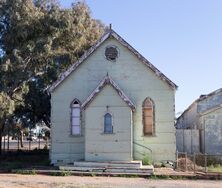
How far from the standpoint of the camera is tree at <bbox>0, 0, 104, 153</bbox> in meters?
30.3

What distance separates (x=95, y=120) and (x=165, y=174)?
569 cm

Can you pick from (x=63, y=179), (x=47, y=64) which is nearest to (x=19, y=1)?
(x=47, y=64)

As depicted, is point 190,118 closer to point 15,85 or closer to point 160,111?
point 160,111

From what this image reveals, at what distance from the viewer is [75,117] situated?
2884cm

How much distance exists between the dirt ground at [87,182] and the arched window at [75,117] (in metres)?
5.76

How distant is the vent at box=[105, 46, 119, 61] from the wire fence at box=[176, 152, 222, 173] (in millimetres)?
7418

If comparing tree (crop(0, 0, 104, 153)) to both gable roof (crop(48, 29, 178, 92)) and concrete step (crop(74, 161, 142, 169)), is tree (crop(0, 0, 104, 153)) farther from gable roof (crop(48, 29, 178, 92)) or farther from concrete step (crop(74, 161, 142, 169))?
concrete step (crop(74, 161, 142, 169))

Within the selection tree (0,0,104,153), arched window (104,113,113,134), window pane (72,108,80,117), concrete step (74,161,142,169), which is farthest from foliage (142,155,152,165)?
tree (0,0,104,153)

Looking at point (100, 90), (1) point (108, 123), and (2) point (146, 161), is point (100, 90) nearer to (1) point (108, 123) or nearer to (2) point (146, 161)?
(1) point (108, 123)

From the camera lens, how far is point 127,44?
93.7 feet

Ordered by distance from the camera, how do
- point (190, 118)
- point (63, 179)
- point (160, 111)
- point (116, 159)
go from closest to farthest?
point (63, 179), point (116, 159), point (160, 111), point (190, 118)

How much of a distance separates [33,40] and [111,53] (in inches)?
230

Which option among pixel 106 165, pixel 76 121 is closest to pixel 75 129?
pixel 76 121

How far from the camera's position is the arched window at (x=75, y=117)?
94.3ft
